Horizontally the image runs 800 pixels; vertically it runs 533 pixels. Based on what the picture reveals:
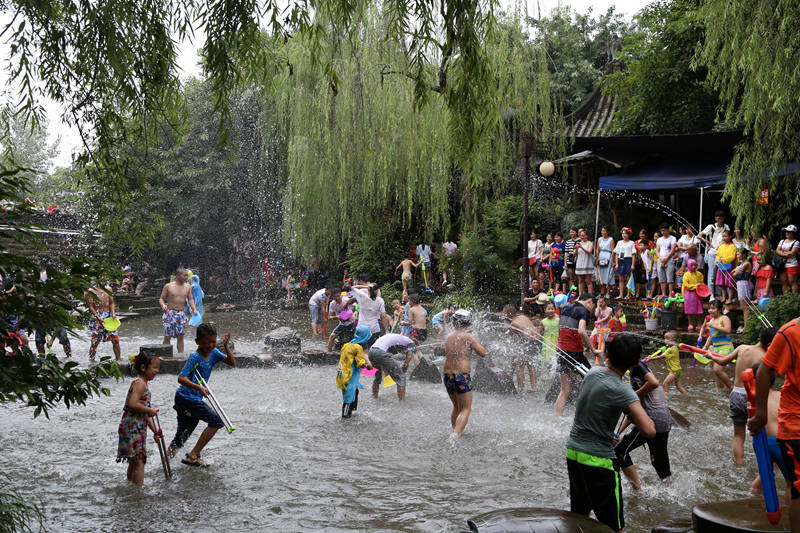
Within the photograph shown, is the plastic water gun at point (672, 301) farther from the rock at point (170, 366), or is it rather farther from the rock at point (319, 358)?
the rock at point (170, 366)

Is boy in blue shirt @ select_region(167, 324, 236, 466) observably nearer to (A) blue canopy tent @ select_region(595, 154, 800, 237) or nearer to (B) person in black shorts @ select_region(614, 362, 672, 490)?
(B) person in black shorts @ select_region(614, 362, 672, 490)

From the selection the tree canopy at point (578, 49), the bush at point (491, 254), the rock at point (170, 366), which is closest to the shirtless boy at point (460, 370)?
the rock at point (170, 366)

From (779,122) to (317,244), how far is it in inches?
579

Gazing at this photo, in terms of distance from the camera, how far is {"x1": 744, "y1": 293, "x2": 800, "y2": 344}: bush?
1263cm

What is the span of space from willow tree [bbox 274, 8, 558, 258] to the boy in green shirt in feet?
39.1

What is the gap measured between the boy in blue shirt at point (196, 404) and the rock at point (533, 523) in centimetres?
383

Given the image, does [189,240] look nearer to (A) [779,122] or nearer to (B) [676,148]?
(B) [676,148]

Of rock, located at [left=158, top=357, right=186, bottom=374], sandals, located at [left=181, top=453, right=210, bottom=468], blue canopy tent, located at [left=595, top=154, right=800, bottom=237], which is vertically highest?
blue canopy tent, located at [left=595, top=154, right=800, bottom=237]

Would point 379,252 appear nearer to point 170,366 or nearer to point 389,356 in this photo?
point 170,366

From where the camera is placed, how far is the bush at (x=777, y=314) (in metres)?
12.6

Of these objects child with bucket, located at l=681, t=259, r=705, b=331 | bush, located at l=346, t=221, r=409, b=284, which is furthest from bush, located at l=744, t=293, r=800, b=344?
bush, located at l=346, t=221, r=409, b=284

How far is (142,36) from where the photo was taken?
240 inches

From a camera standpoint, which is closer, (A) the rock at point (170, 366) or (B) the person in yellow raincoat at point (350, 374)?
(B) the person in yellow raincoat at point (350, 374)

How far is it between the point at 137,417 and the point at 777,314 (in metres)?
11.1
